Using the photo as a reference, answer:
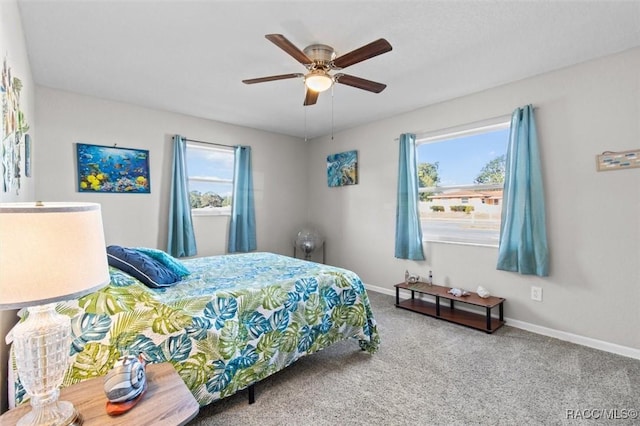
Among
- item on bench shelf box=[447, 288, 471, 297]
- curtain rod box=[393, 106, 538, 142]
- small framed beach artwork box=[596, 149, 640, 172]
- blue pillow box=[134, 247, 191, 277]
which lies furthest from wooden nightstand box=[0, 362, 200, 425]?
curtain rod box=[393, 106, 538, 142]

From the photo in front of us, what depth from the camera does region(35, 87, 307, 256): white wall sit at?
Answer: 119 inches

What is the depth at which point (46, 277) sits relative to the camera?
0.81 m

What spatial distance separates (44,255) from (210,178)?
346cm

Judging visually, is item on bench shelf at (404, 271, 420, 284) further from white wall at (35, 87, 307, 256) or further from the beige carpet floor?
white wall at (35, 87, 307, 256)

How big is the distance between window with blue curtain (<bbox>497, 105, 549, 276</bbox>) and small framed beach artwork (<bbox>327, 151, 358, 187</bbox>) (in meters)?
2.00

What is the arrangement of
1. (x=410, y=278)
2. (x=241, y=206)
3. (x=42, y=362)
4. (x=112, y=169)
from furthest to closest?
(x=241, y=206), (x=410, y=278), (x=112, y=169), (x=42, y=362)

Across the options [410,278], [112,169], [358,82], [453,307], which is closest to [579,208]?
[453,307]

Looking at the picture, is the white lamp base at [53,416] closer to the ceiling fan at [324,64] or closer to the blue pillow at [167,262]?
the blue pillow at [167,262]

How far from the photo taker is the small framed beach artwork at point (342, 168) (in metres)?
4.41

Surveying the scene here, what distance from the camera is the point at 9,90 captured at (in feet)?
4.99


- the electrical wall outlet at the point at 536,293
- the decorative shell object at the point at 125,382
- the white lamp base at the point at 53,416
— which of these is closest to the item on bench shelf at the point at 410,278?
the electrical wall outlet at the point at 536,293

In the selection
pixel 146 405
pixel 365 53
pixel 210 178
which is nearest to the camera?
pixel 146 405

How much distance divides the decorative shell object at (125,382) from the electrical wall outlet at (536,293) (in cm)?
320

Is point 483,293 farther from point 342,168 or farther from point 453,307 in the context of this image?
point 342,168
